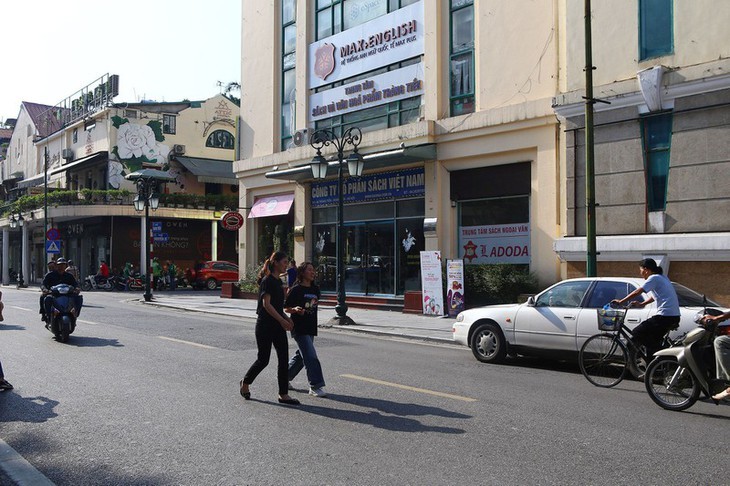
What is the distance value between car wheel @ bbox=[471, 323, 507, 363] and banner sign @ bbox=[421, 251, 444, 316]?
24.6 ft

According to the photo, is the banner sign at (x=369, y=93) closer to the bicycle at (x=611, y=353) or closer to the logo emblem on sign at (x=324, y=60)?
the logo emblem on sign at (x=324, y=60)

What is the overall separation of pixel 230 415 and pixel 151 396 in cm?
145

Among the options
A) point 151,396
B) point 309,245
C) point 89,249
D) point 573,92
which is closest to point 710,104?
point 573,92

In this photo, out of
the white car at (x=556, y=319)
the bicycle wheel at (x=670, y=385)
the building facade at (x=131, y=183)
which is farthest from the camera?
the building facade at (x=131, y=183)

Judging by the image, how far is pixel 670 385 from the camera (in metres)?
7.42

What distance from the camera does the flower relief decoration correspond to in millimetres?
42156

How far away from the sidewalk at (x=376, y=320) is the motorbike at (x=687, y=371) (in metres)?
6.50

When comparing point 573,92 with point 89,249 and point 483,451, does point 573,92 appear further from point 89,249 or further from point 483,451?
point 89,249

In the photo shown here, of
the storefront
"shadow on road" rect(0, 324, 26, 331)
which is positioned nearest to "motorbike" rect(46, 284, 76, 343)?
"shadow on road" rect(0, 324, 26, 331)

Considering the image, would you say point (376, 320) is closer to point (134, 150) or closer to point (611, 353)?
point (611, 353)

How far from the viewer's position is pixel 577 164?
1691cm

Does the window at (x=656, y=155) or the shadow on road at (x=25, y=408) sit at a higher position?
the window at (x=656, y=155)

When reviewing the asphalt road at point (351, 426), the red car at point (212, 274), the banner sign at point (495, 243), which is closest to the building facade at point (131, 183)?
the red car at point (212, 274)

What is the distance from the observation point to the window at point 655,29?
15344mm
